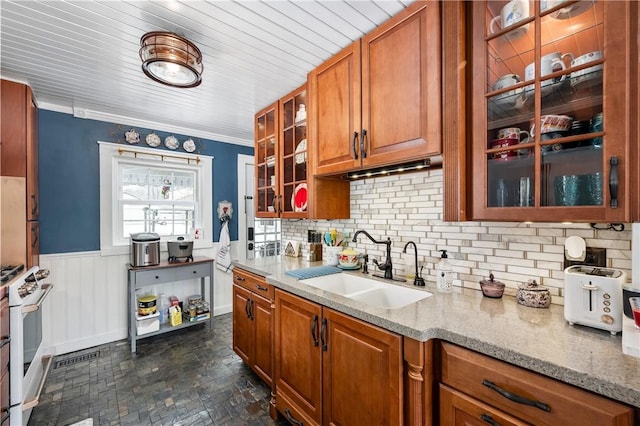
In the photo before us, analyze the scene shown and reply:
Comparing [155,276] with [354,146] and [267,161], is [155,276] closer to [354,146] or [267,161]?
[267,161]

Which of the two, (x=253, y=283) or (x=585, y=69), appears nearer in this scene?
(x=585, y=69)

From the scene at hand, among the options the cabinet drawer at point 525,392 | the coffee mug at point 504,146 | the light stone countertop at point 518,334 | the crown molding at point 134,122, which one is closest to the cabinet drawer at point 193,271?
the crown molding at point 134,122

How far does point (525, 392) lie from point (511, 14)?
4.72 ft

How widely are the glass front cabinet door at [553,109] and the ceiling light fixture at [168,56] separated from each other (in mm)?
1602

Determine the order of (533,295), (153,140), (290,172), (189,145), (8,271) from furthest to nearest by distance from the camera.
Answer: (189,145)
(153,140)
(290,172)
(8,271)
(533,295)

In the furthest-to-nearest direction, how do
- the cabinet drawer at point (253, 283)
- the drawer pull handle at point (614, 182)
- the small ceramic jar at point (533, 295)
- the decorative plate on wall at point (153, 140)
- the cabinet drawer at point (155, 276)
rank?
1. the decorative plate on wall at point (153, 140)
2. the cabinet drawer at point (155, 276)
3. the cabinet drawer at point (253, 283)
4. the small ceramic jar at point (533, 295)
5. the drawer pull handle at point (614, 182)

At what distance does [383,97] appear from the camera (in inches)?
62.6

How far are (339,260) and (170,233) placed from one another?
248 centimetres

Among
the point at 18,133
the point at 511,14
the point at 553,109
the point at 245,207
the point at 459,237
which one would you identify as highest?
the point at 511,14

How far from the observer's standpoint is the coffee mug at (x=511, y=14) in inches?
43.8

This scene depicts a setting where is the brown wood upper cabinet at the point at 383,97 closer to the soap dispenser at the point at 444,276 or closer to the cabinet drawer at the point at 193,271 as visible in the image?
the soap dispenser at the point at 444,276

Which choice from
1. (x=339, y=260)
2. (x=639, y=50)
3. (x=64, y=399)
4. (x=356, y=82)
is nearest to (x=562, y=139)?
(x=639, y=50)

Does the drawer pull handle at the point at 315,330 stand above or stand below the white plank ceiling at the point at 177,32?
below

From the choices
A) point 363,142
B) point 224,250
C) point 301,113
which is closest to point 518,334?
point 363,142
